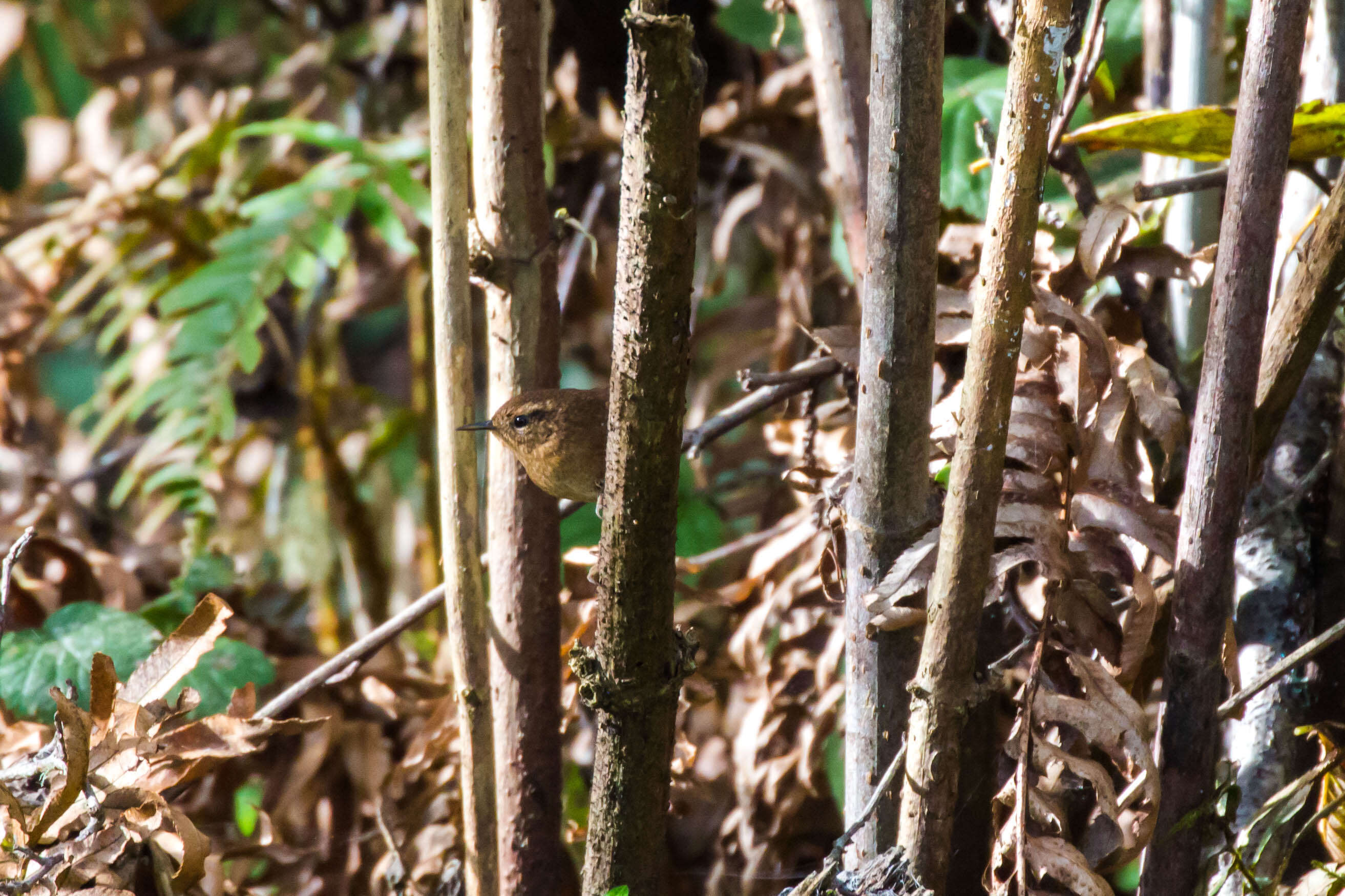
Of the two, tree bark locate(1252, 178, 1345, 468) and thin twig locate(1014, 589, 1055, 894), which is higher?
tree bark locate(1252, 178, 1345, 468)

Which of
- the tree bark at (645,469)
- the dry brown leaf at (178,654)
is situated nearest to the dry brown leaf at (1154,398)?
the tree bark at (645,469)

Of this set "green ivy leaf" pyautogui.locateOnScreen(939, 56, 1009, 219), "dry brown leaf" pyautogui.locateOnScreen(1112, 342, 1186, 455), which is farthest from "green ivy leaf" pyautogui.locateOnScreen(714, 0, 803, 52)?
"dry brown leaf" pyautogui.locateOnScreen(1112, 342, 1186, 455)

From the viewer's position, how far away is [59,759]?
1.05 meters

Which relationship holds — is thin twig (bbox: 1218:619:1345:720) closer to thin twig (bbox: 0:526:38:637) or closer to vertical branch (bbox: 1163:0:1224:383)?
vertical branch (bbox: 1163:0:1224:383)

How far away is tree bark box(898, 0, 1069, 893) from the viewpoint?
742mm

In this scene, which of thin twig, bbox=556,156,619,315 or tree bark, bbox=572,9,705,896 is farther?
thin twig, bbox=556,156,619,315

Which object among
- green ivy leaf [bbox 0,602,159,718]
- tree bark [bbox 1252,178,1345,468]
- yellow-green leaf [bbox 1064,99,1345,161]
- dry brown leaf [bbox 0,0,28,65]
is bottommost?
green ivy leaf [bbox 0,602,159,718]

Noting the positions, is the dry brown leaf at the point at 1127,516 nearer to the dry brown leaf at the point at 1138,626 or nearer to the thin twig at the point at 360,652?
the dry brown leaf at the point at 1138,626

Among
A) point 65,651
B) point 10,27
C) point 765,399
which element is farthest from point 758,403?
point 10,27

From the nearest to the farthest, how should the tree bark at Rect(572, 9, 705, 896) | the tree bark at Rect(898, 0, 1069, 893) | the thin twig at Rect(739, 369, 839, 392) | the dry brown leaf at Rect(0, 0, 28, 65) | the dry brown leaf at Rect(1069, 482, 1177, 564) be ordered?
1. the tree bark at Rect(572, 9, 705, 896)
2. the tree bark at Rect(898, 0, 1069, 893)
3. the dry brown leaf at Rect(1069, 482, 1177, 564)
4. the thin twig at Rect(739, 369, 839, 392)
5. the dry brown leaf at Rect(0, 0, 28, 65)

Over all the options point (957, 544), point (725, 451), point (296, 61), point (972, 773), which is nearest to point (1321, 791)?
point (972, 773)

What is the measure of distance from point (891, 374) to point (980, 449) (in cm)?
11

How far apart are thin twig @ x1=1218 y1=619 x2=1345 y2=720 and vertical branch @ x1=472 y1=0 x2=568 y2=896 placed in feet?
2.16

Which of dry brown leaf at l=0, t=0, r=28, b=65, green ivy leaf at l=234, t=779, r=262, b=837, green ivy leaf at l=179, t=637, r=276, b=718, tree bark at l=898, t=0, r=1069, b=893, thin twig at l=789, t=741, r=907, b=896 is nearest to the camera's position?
tree bark at l=898, t=0, r=1069, b=893
